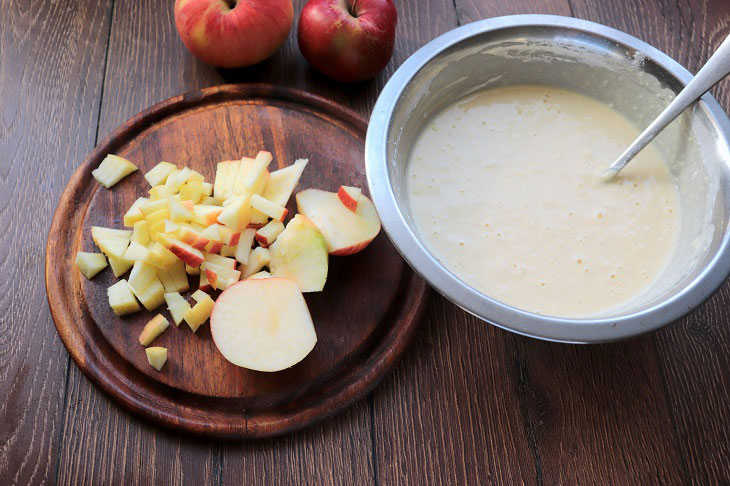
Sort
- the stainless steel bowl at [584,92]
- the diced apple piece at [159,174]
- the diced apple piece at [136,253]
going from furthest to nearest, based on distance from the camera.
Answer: the diced apple piece at [159,174]
the diced apple piece at [136,253]
the stainless steel bowl at [584,92]

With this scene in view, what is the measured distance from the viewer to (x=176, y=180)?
1314mm

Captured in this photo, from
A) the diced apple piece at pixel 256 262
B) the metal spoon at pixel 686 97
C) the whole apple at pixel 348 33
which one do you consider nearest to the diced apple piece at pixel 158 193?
the diced apple piece at pixel 256 262

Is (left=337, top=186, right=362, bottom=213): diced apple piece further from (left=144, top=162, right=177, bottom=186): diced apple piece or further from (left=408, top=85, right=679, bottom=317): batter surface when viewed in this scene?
(left=144, top=162, right=177, bottom=186): diced apple piece

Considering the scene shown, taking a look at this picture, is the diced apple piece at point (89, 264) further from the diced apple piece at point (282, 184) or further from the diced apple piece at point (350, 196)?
the diced apple piece at point (350, 196)

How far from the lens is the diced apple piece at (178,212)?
124cm

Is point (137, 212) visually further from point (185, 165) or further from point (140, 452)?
point (140, 452)

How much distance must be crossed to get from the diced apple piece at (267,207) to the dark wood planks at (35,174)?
1.49 feet

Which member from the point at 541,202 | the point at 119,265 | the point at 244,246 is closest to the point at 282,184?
the point at 244,246

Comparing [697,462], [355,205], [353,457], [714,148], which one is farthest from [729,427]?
[355,205]

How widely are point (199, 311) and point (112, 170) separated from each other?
0.39 m

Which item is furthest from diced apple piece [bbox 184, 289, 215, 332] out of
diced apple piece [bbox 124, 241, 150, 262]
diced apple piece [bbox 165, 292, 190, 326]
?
diced apple piece [bbox 124, 241, 150, 262]

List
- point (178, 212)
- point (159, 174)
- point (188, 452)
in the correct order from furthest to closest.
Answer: point (159, 174) → point (178, 212) → point (188, 452)

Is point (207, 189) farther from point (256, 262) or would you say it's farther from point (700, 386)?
point (700, 386)

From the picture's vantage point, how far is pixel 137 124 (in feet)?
4.62
